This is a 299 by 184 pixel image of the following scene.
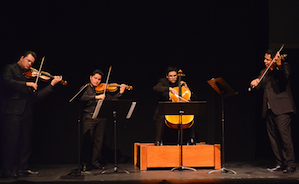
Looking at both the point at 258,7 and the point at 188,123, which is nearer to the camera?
the point at 188,123

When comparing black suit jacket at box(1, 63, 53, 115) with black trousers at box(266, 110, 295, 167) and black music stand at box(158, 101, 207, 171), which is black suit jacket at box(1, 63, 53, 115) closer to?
black music stand at box(158, 101, 207, 171)

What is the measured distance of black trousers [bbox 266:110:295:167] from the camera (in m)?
4.73

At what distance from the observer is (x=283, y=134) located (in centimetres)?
475

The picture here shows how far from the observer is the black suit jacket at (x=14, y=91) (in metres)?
4.48

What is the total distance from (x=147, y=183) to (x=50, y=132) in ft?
7.67

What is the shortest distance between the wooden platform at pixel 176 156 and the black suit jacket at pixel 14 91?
5.80 feet

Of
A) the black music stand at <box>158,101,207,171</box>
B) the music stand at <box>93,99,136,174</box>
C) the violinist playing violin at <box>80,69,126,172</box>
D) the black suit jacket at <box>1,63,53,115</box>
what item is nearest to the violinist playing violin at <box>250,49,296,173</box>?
the black music stand at <box>158,101,207,171</box>

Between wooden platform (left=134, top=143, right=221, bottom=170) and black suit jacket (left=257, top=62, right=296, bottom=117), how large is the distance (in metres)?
0.96

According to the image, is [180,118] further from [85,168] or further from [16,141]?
[16,141]

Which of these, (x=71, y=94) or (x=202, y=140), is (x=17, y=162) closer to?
(x=71, y=94)

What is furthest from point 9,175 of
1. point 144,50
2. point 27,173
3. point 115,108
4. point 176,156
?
point 144,50

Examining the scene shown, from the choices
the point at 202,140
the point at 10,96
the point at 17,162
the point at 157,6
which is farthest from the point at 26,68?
the point at 202,140

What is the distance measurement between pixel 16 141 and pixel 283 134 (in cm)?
357

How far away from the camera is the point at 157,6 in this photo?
611cm
